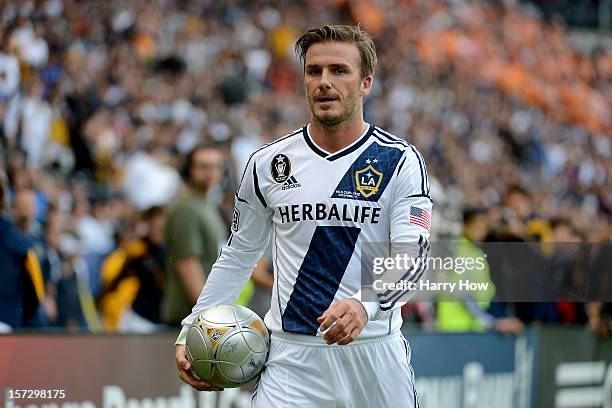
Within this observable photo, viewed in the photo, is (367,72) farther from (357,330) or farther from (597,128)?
(597,128)

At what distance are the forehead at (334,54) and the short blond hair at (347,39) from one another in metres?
0.02

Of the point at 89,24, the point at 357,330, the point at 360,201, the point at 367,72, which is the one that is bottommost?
the point at 357,330

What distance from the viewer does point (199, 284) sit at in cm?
680

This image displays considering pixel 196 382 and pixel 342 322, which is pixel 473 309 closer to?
pixel 196 382

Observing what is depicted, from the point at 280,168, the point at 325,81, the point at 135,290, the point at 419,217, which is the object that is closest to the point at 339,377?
the point at 419,217

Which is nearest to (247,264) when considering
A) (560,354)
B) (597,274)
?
(597,274)

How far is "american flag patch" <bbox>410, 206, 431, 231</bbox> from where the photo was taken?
4.23 m

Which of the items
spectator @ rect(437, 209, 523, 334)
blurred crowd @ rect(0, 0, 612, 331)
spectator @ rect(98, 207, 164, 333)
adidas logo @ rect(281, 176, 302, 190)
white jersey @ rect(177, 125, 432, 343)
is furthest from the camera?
blurred crowd @ rect(0, 0, 612, 331)

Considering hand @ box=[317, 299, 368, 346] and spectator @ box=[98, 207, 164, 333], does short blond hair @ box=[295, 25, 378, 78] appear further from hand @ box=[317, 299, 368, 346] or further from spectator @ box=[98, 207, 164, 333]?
spectator @ box=[98, 207, 164, 333]

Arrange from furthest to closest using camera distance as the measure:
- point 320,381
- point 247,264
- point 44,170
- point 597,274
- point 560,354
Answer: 1. point 44,170
2. point 560,354
3. point 597,274
4. point 247,264
5. point 320,381

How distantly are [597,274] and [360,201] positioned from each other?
3.94 meters

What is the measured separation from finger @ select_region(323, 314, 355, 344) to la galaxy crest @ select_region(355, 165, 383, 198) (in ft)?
2.35

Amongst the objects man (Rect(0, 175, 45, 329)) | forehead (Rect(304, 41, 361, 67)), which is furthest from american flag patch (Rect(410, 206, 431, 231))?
man (Rect(0, 175, 45, 329))

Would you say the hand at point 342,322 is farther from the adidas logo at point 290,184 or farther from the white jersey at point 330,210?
the adidas logo at point 290,184
